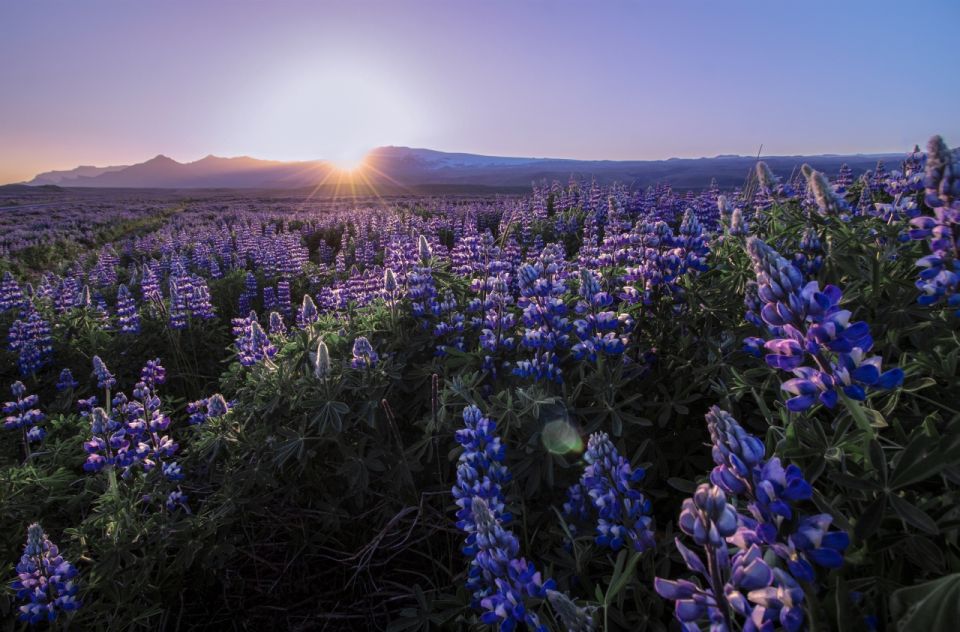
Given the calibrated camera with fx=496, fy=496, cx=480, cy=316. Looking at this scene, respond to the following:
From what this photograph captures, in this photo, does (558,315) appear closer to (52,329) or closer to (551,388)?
(551,388)

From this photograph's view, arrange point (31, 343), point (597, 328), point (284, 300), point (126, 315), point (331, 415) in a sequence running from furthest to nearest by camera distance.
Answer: point (284, 300), point (126, 315), point (31, 343), point (331, 415), point (597, 328)

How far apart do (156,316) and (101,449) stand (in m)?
3.66

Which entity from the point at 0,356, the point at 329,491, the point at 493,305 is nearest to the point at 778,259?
the point at 493,305

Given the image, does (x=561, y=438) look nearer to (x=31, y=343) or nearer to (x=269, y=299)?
(x=269, y=299)

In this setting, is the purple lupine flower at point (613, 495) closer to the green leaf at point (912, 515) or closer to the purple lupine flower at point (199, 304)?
→ the green leaf at point (912, 515)

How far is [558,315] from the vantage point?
250cm

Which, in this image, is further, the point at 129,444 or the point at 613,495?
the point at 129,444

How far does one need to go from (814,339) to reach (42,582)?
2882 millimetres

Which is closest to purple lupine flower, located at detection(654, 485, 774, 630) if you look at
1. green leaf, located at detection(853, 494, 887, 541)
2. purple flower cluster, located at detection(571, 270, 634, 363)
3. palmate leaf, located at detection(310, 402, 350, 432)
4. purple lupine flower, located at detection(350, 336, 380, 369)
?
green leaf, located at detection(853, 494, 887, 541)

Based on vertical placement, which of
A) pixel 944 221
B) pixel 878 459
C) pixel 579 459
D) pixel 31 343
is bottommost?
pixel 31 343

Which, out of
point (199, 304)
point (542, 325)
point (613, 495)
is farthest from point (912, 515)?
point (199, 304)

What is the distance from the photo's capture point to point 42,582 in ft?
6.64

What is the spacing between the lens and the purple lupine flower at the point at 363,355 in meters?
2.70

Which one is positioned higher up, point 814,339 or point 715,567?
point 814,339
